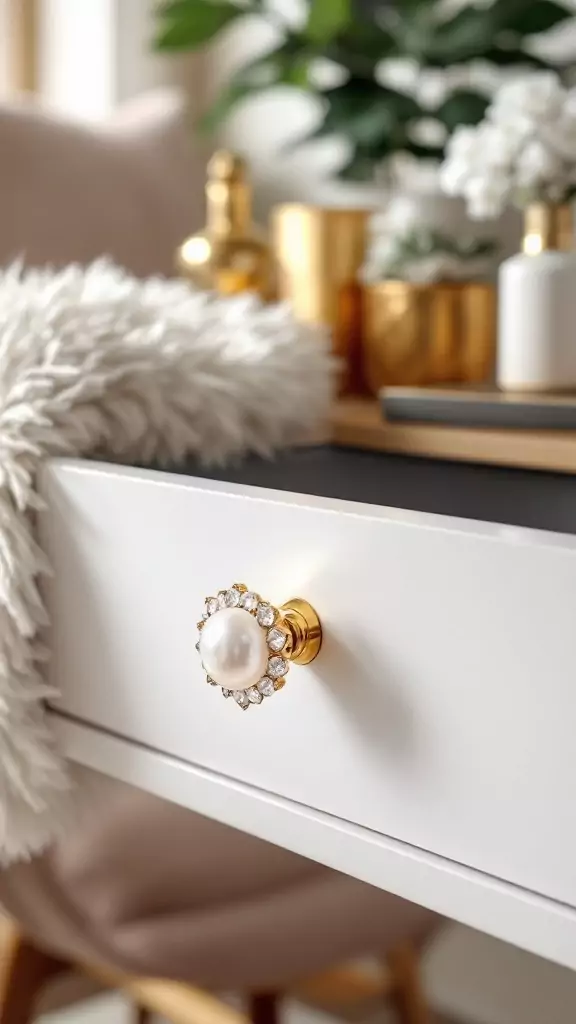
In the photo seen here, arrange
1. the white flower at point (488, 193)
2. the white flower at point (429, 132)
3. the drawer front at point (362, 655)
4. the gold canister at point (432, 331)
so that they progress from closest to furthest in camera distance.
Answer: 1. the drawer front at point (362, 655)
2. the white flower at point (488, 193)
3. the gold canister at point (432, 331)
4. the white flower at point (429, 132)

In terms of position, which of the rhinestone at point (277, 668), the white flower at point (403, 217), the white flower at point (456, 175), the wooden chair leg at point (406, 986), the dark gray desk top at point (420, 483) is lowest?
the wooden chair leg at point (406, 986)

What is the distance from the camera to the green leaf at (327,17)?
90 cm

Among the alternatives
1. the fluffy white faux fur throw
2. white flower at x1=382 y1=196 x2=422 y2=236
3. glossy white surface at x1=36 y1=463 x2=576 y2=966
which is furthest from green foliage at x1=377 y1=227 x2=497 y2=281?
glossy white surface at x1=36 y1=463 x2=576 y2=966

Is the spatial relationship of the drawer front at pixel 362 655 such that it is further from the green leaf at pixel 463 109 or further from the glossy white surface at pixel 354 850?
the green leaf at pixel 463 109

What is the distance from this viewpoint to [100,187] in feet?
3.10

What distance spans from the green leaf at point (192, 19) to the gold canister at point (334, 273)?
21cm

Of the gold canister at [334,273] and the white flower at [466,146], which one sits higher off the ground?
the white flower at [466,146]

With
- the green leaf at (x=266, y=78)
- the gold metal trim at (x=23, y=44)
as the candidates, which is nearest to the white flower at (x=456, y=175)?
the green leaf at (x=266, y=78)

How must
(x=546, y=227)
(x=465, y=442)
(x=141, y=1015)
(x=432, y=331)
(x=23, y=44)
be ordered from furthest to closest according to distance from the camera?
(x=23, y=44) < (x=141, y=1015) < (x=432, y=331) < (x=546, y=227) < (x=465, y=442)

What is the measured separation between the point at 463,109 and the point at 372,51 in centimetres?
11

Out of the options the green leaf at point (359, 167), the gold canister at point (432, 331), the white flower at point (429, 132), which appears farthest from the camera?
the white flower at point (429, 132)

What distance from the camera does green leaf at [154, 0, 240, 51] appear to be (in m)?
1.00

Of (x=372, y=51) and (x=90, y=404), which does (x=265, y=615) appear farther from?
(x=372, y=51)

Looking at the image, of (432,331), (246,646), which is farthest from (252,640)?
(432,331)
